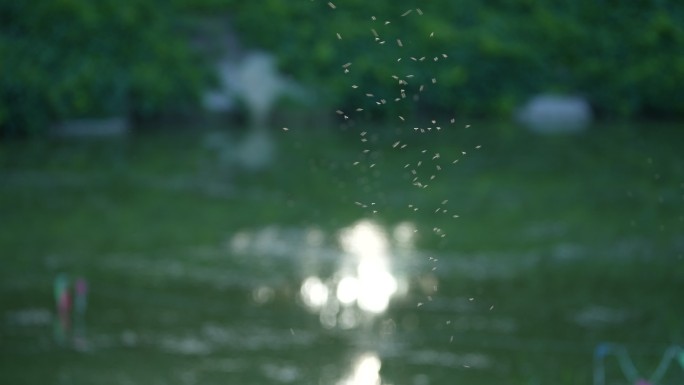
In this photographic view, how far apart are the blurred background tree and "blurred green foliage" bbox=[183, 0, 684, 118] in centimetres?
1

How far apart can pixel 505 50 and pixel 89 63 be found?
3902 mm

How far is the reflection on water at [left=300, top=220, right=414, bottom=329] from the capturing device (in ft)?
17.7

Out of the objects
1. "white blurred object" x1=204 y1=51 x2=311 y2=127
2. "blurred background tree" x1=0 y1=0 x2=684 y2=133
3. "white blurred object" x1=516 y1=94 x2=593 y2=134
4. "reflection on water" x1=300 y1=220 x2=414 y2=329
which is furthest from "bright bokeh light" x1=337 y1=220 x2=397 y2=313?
"white blurred object" x1=516 y1=94 x2=593 y2=134

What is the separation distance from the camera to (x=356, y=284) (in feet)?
19.2

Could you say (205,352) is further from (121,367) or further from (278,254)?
(278,254)

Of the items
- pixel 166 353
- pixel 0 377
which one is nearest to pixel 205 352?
pixel 166 353

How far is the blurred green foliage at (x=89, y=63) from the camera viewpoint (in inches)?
455

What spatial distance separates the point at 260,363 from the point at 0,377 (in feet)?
2.81

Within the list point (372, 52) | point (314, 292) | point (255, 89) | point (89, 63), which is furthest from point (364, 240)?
point (255, 89)

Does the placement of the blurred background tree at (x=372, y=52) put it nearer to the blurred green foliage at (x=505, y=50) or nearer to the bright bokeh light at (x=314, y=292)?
the blurred green foliage at (x=505, y=50)

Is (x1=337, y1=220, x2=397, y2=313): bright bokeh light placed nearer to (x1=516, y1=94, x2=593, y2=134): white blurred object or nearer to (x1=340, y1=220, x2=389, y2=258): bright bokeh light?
(x1=340, y1=220, x2=389, y2=258): bright bokeh light

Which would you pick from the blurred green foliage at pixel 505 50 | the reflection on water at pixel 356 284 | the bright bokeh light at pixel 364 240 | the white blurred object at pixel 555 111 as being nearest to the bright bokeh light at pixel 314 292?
the reflection on water at pixel 356 284

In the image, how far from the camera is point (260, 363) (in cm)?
463

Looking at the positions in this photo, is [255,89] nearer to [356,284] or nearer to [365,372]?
[356,284]
